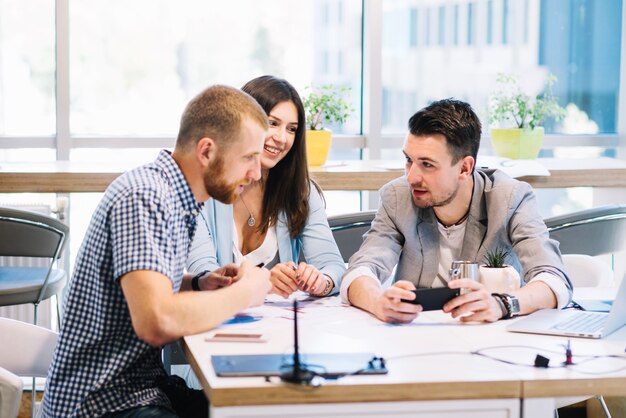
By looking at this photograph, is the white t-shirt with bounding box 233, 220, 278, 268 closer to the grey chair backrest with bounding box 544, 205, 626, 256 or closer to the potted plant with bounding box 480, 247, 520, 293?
the potted plant with bounding box 480, 247, 520, 293

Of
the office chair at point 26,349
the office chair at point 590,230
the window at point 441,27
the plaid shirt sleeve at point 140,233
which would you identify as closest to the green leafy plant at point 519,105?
the window at point 441,27

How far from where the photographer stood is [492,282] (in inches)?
93.2

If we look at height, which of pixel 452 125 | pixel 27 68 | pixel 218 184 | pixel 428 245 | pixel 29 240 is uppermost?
pixel 27 68

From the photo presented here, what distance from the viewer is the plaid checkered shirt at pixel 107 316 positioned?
192 centimetres

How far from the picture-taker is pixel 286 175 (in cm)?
294

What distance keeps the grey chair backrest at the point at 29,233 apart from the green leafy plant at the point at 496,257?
160 cm

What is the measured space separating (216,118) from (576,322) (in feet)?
3.13

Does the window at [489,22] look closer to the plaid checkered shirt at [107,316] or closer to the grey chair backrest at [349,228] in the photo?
the grey chair backrest at [349,228]

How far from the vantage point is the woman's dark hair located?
289 centimetres

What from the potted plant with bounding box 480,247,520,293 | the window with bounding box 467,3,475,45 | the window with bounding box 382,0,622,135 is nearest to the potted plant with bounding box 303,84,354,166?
the window with bounding box 382,0,622,135

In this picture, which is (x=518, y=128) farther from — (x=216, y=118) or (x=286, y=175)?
(x=216, y=118)

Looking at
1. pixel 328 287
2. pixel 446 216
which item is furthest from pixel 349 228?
pixel 328 287

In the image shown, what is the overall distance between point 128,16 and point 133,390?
3.08m

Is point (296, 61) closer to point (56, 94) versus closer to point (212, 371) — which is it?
point (56, 94)
